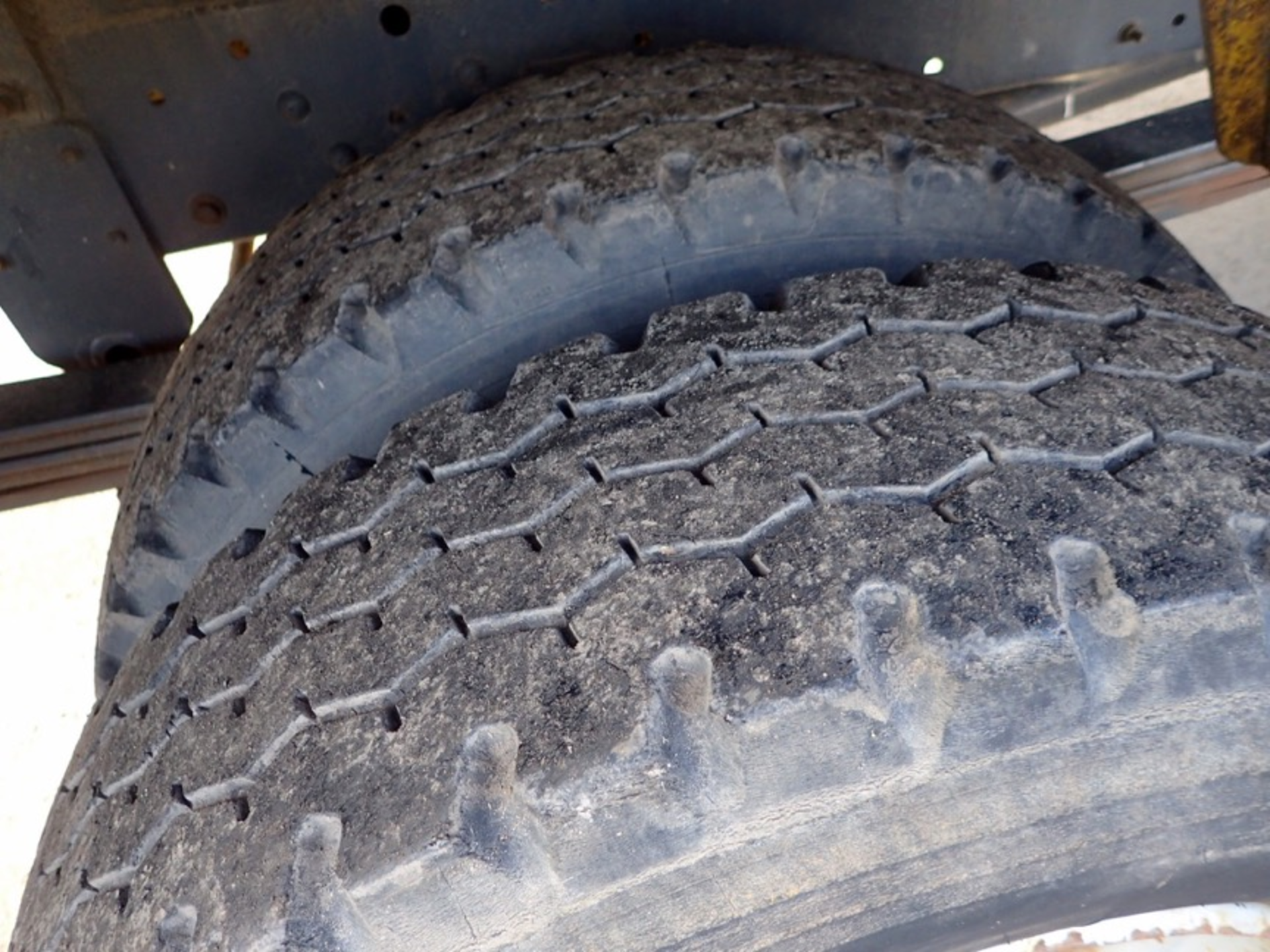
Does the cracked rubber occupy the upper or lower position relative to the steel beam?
lower

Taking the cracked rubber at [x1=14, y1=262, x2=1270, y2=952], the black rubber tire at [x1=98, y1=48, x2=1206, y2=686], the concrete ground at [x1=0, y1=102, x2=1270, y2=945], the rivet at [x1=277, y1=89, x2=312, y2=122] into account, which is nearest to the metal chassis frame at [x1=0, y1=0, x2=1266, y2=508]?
the rivet at [x1=277, y1=89, x2=312, y2=122]

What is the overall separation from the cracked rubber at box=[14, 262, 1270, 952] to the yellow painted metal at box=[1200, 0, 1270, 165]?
58 centimetres

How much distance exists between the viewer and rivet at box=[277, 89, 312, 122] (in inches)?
53.9

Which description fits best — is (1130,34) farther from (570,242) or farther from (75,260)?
(75,260)

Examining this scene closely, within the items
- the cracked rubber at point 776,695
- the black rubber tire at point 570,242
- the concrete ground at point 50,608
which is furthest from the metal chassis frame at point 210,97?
the concrete ground at point 50,608

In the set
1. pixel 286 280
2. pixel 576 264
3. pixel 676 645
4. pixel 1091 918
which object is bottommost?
pixel 1091 918

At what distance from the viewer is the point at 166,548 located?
→ 3.80 feet

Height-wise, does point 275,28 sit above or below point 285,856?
above

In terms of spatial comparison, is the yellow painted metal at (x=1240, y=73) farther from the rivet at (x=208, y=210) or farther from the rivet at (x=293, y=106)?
the rivet at (x=208, y=210)

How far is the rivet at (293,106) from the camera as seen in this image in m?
1.37

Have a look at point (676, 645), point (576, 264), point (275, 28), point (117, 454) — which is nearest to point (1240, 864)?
point (676, 645)

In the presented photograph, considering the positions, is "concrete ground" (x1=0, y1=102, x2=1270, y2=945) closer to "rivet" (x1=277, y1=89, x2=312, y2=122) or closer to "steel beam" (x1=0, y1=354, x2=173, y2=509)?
"steel beam" (x1=0, y1=354, x2=173, y2=509)

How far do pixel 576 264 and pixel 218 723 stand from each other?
519mm

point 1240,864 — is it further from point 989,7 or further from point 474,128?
point 989,7
